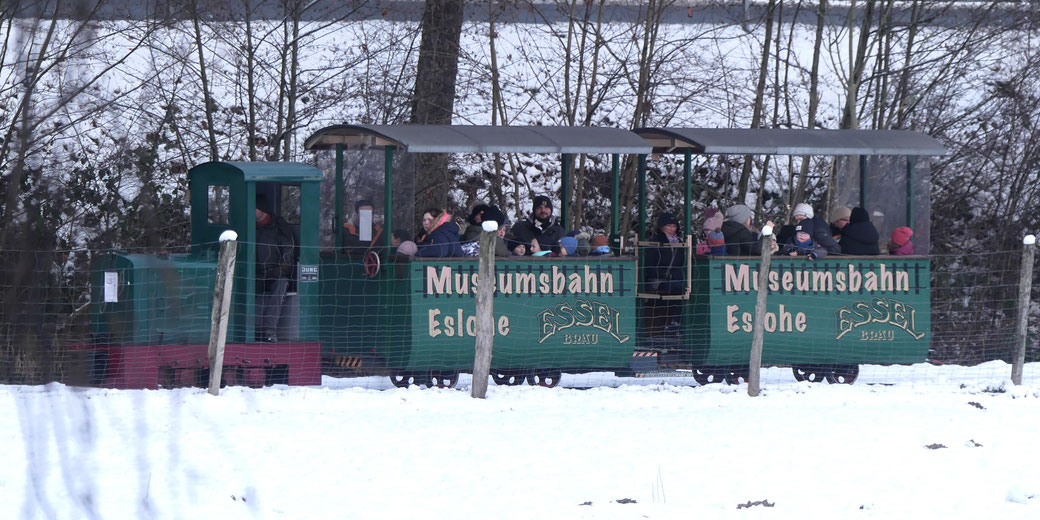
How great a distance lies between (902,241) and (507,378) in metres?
4.14

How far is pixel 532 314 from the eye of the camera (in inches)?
458

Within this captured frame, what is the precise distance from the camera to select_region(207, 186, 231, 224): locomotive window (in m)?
11.8

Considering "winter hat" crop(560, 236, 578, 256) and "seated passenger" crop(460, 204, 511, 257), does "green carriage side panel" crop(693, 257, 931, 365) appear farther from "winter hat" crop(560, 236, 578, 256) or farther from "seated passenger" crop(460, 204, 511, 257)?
"seated passenger" crop(460, 204, 511, 257)

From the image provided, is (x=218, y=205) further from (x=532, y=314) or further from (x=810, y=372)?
(x=810, y=372)

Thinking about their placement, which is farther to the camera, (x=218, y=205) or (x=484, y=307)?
(x=218, y=205)

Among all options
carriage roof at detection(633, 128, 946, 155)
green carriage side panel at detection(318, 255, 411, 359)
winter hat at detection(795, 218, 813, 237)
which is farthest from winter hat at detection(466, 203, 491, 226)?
winter hat at detection(795, 218, 813, 237)

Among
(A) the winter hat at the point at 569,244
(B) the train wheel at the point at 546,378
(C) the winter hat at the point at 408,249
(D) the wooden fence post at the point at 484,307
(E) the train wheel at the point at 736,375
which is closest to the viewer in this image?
(D) the wooden fence post at the point at 484,307

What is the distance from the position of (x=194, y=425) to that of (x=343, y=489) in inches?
68.5

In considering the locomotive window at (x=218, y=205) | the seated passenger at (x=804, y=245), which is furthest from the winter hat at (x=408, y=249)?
the seated passenger at (x=804, y=245)

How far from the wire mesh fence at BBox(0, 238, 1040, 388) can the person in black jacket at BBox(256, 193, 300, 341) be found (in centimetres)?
2

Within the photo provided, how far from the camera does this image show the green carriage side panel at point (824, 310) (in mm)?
12117

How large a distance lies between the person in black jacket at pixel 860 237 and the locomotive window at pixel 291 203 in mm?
5270

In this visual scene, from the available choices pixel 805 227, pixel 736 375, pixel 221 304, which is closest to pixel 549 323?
pixel 736 375

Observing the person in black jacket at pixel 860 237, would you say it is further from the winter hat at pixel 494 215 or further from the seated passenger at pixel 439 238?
the seated passenger at pixel 439 238
